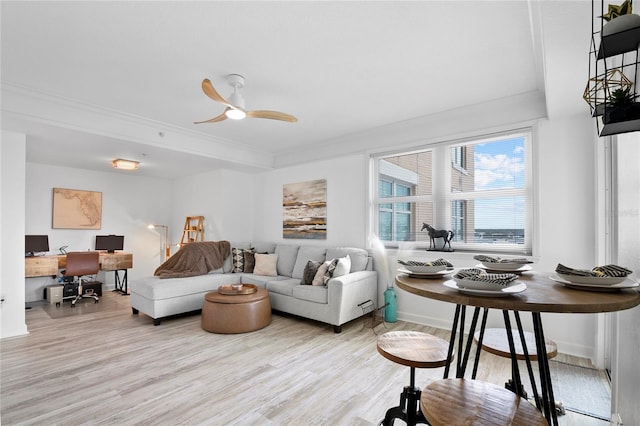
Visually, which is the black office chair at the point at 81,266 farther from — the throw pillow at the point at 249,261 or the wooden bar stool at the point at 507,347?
the wooden bar stool at the point at 507,347

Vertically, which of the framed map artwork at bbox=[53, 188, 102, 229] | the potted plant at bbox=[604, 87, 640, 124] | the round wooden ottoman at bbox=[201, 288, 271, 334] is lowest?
the round wooden ottoman at bbox=[201, 288, 271, 334]

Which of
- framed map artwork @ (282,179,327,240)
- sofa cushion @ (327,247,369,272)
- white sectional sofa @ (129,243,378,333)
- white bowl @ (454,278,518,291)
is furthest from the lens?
framed map artwork @ (282,179,327,240)

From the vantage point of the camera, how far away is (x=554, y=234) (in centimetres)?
314

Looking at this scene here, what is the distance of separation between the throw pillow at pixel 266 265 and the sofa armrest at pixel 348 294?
1.49 meters

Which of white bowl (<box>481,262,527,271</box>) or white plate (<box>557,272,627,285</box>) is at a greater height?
white plate (<box>557,272,627,285</box>)

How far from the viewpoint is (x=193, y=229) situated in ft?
20.9

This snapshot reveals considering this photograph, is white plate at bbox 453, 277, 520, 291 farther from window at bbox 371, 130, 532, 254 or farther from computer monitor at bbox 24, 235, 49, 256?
computer monitor at bbox 24, 235, 49, 256

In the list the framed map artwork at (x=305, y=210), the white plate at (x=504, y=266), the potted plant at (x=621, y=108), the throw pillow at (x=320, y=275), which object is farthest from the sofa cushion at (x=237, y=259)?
the potted plant at (x=621, y=108)

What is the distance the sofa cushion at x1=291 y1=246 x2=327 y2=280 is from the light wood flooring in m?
1.02

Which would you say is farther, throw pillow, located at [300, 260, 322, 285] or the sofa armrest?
throw pillow, located at [300, 260, 322, 285]

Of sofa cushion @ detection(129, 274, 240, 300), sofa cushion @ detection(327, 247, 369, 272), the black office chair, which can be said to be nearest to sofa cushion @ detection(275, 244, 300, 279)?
sofa cushion @ detection(327, 247, 369, 272)

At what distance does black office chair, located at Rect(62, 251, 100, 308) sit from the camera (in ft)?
16.6

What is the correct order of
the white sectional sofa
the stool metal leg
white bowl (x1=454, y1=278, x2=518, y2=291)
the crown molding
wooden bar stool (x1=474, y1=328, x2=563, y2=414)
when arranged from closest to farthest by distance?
white bowl (x1=454, y1=278, x2=518, y2=291)
the stool metal leg
wooden bar stool (x1=474, y1=328, x2=563, y2=414)
the crown molding
the white sectional sofa

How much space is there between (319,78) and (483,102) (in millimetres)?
1842
